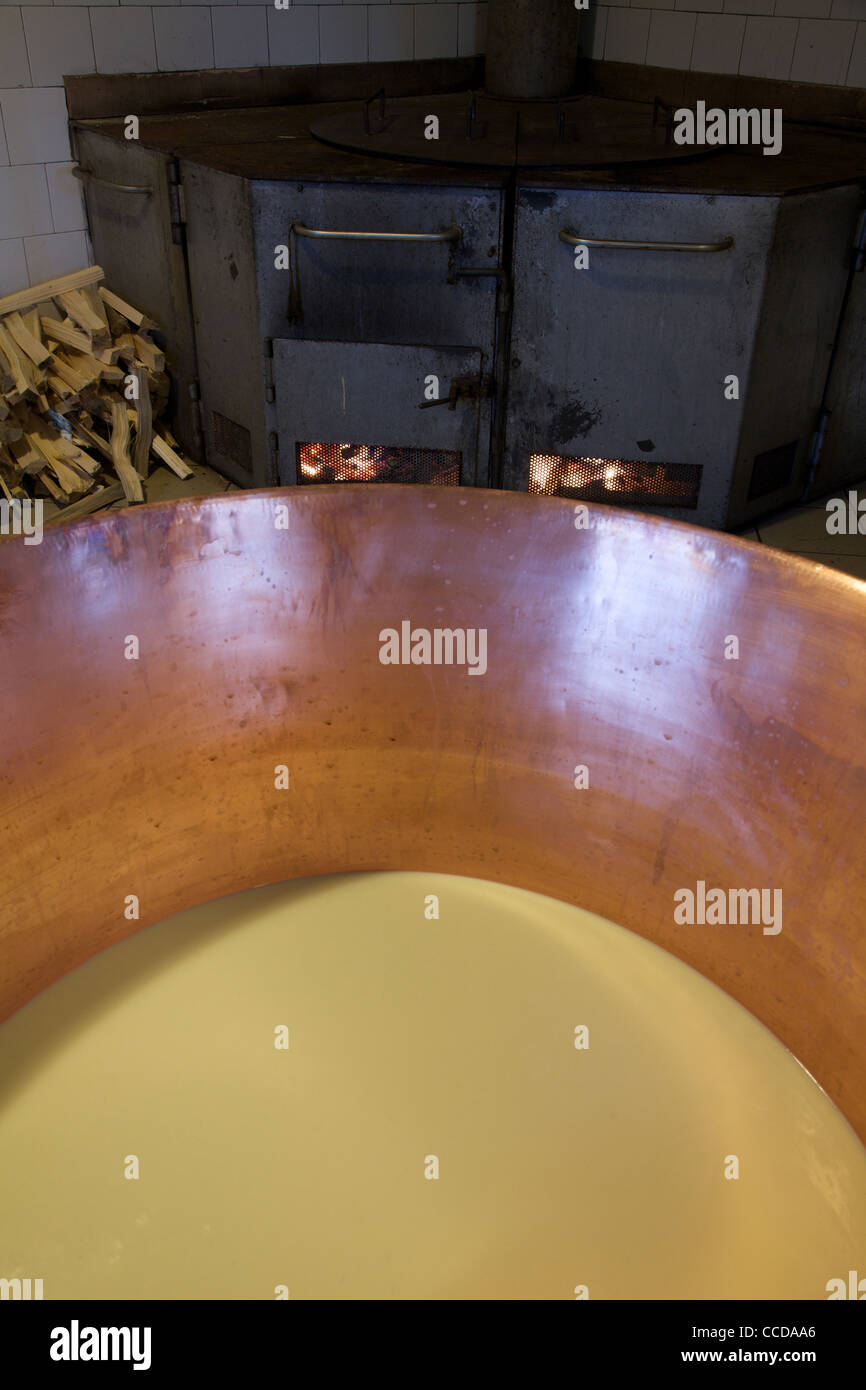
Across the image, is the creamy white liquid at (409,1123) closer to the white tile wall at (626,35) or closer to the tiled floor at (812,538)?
the tiled floor at (812,538)

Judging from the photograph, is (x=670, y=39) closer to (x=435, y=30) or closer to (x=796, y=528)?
(x=435, y=30)

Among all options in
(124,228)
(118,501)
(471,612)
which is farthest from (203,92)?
(471,612)

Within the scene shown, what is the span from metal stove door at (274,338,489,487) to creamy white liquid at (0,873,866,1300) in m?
1.63

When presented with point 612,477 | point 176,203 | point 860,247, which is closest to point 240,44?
point 176,203

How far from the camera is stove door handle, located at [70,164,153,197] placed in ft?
10.5

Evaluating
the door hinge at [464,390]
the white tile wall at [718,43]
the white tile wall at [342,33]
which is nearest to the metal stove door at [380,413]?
the door hinge at [464,390]

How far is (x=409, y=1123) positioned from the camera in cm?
146

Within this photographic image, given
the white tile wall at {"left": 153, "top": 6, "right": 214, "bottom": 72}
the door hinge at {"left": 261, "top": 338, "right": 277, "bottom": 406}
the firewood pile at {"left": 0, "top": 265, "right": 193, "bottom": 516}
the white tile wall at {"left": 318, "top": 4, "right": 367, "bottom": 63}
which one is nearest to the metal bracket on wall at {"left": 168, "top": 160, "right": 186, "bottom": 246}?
the firewood pile at {"left": 0, "top": 265, "right": 193, "bottom": 516}

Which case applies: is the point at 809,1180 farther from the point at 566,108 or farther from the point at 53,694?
the point at 566,108

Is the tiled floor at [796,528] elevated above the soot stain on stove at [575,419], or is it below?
below

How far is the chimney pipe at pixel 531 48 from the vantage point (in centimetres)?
370

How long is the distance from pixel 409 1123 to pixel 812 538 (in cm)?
240

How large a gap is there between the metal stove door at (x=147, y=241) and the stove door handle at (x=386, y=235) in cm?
60

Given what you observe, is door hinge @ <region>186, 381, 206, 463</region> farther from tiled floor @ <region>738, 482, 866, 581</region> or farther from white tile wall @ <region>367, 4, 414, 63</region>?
tiled floor @ <region>738, 482, 866, 581</region>
